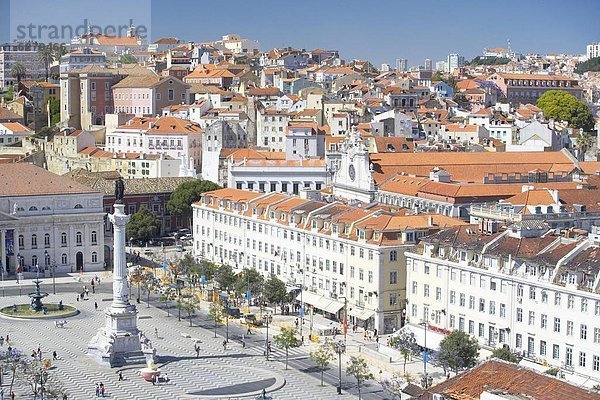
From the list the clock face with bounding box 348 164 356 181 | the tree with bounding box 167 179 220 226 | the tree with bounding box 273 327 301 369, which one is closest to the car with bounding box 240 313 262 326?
the tree with bounding box 273 327 301 369

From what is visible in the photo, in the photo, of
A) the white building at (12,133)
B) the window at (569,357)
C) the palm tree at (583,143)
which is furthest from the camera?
the white building at (12,133)

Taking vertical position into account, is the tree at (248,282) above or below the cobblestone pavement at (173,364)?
above

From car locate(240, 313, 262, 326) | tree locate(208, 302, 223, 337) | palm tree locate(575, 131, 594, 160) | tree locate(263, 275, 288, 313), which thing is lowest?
car locate(240, 313, 262, 326)

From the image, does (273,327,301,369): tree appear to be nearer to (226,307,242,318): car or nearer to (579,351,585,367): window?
(226,307,242,318): car

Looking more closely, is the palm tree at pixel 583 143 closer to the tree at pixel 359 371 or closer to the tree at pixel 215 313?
the tree at pixel 215 313

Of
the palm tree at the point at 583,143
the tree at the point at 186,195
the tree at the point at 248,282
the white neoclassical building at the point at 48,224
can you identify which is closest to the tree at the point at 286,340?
the tree at the point at 248,282

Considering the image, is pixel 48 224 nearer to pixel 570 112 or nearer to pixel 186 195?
pixel 186 195
